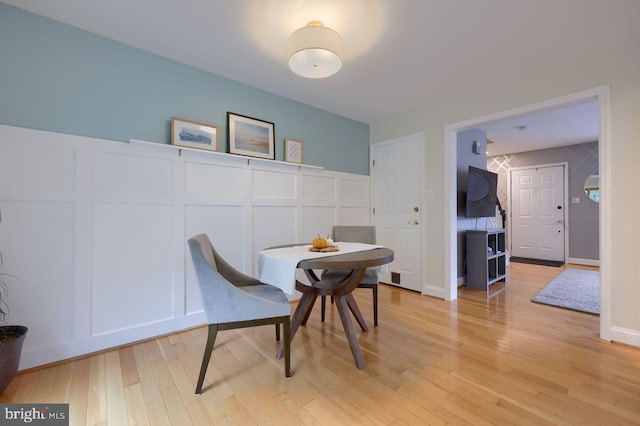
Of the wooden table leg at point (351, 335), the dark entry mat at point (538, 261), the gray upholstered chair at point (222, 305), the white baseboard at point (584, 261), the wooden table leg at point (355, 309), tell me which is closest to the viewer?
the gray upholstered chair at point (222, 305)

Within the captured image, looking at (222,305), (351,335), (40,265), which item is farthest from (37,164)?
(351,335)

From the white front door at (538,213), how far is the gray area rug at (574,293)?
1.37 metres

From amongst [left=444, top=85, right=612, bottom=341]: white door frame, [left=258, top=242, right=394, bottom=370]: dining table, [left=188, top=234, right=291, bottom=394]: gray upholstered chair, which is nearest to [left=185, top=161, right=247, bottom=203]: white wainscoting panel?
[left=258, top=242, right=394, bottom=370]: dining table

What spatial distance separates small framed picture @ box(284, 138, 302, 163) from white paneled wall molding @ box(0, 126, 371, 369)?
356mm

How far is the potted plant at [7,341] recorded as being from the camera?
4.81 feet

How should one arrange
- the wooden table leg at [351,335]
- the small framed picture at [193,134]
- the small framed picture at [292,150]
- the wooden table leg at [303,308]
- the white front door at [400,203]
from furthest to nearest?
Result: the white front door at [400,203], the small framed picture at [292,150], the small framed picture at [193,134], the wooden table leg at [303,308], the wooden table leg at [351,335]

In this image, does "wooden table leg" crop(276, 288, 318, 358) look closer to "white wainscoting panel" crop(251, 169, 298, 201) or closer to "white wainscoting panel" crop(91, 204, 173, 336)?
"white wainscoting panel" crop(91, 204, 173, 336)

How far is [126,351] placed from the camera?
2037 mm

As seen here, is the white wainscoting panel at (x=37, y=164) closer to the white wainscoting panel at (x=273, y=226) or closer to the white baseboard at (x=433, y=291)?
the white wainscoting panel at (x=273, y=226)

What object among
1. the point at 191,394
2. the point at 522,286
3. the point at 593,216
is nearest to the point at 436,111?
the point at 522,286

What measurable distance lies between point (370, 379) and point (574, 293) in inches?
132

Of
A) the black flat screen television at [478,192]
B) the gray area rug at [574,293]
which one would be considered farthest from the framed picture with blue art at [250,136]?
the gray area rug at [574,293]

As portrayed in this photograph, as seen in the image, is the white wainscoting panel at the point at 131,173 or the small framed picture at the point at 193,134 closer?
the white wainscoting panel at the point at 131,173

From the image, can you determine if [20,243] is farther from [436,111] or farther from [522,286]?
[522,286]
